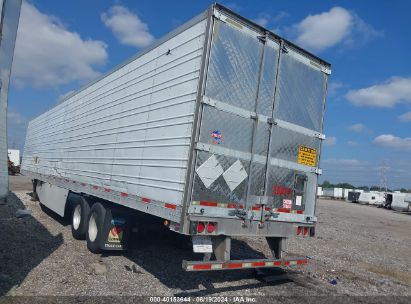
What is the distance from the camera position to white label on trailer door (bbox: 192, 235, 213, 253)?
5598 millimetres

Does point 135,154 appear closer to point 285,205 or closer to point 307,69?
point 285,205

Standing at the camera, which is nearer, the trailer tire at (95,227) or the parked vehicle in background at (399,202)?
the trailer tire at (95,227)

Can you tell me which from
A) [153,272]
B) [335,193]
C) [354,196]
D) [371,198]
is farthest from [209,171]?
[335,193]

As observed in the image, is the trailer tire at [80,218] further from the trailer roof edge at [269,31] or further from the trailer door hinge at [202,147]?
the trailer roof edge at [269,31]

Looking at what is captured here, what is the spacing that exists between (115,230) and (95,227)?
0.71 meters

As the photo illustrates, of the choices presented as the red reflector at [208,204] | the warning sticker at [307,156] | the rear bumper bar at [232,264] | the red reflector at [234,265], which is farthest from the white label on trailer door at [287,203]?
the red reflector at [208,204]

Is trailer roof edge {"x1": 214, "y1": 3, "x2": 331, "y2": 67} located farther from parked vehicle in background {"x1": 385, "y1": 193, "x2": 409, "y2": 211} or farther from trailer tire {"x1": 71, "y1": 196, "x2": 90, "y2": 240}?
parked vehicle in background {"x1": 385, "y1": 193, "x2": 409, "y2": 211}

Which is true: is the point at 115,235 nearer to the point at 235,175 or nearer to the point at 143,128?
the point at 143,128

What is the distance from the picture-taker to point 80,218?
9.55 m

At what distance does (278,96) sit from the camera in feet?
21.7

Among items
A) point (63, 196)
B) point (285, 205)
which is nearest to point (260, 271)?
point (285, 205)

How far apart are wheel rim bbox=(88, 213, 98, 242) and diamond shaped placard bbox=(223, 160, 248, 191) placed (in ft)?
12.2

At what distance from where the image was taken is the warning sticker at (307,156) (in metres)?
7.16

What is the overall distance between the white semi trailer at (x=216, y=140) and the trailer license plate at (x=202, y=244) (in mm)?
14
